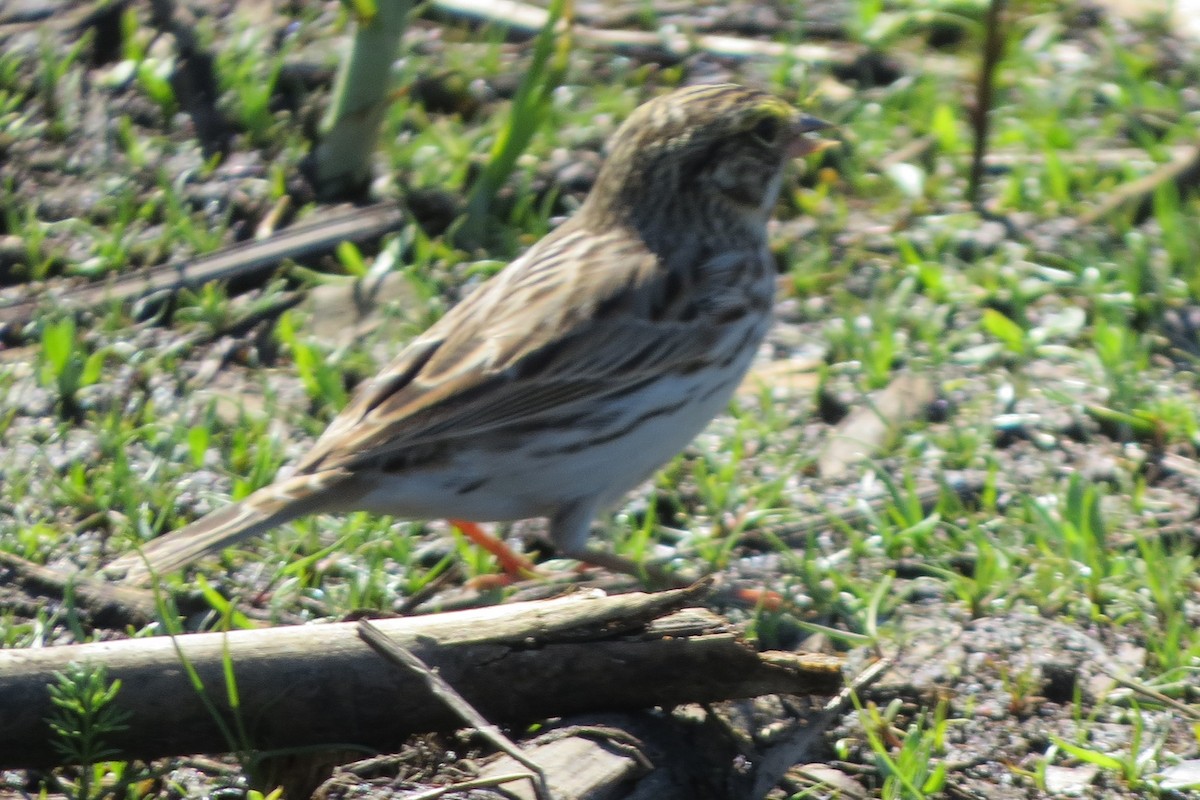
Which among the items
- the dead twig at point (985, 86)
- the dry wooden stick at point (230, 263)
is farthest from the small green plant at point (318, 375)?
the dead twig at point (985, 86)

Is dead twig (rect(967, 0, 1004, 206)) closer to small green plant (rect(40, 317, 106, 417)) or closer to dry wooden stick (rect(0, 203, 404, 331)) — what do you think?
dry wooden stick (rect(0, 203, 404, 331))

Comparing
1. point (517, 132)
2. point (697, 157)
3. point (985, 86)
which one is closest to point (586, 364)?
point (697, 157)

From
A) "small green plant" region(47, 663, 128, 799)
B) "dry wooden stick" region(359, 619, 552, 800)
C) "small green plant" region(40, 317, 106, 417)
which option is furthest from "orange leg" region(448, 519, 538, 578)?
"small green plant" region(47, 663, 128, 799)

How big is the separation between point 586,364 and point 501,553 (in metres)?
0.63

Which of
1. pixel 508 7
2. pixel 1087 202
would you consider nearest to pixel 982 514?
pixel 1087 202

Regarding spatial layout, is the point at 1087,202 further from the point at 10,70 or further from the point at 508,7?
the point at 10,70

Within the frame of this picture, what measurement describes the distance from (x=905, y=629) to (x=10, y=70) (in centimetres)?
426

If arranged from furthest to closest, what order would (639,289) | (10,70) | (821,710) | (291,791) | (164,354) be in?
(10,70)
(164,354)
(639,289)
(821,710)
(291,791)

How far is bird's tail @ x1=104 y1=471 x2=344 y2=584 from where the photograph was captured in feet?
14.2

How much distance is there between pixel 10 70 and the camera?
6.68 m

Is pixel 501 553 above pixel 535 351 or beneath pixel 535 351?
beneath

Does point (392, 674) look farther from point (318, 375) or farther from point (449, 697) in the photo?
point (318, 375)

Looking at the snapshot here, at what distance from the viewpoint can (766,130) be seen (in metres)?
5.29

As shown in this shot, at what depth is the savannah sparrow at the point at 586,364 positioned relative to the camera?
4.51 m
